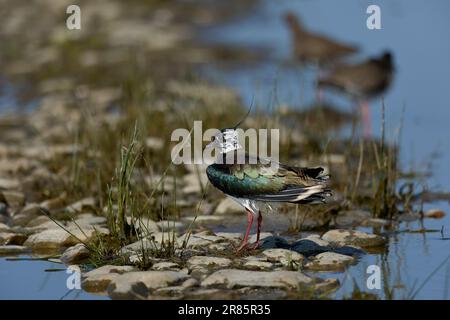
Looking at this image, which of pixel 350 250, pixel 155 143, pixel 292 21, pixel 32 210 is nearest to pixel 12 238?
pixel 32 210

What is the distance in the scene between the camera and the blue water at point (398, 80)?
6988mm

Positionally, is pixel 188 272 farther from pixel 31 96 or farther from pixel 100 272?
pixel 31 96

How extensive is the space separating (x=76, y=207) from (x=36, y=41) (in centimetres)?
854

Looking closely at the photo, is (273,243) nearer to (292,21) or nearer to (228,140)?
(228,140)

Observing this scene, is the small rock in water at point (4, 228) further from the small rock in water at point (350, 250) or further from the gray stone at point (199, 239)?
the small rock in water at point (350, 250)

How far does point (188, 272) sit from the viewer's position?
671cm

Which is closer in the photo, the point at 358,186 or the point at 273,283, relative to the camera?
the point at 273,283

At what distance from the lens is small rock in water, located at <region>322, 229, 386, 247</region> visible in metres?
7.47

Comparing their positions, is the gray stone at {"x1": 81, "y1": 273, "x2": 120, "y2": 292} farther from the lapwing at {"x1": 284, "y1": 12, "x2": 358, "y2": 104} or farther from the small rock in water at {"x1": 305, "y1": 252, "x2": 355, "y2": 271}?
the lapwing at {"x1": 284, "y1": 12, "x2": 358, "y2": 104}

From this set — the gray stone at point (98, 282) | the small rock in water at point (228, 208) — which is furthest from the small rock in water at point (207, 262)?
the small rock in water at point (228, 208)

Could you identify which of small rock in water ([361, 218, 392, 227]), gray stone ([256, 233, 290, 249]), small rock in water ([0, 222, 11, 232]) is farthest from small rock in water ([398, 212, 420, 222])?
small rock in water ([0, 222, 11, 232])

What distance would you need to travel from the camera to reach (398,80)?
44.6 feet
